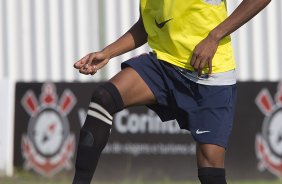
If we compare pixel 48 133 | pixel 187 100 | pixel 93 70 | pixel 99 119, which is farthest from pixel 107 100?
pixel 48 133

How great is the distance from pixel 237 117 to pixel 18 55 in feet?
13.5

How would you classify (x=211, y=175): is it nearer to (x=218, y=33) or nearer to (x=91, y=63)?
(x=218, y=33)

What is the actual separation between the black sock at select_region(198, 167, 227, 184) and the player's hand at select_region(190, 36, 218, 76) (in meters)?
0.55

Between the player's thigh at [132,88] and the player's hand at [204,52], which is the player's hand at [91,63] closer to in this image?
the player's thigh at [132,88]

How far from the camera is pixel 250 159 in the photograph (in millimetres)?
11367

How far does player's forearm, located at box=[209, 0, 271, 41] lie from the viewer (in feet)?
16.9

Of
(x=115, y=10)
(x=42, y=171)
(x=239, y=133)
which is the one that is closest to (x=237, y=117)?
(x=239, y=133)

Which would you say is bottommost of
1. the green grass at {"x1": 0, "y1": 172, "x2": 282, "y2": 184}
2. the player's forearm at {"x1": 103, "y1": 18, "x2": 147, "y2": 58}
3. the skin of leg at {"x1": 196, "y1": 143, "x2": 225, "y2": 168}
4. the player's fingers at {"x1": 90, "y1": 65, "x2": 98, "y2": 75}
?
the green grass at {"x1": 0, "y1": 172, "x2": 282, "y2": 184}

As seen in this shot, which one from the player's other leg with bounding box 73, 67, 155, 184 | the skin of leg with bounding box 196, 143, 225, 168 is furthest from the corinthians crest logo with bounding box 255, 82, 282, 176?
the player's other leg with bounding box 73, 67, 155, 184

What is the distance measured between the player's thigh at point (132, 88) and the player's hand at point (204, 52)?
0.94 ft

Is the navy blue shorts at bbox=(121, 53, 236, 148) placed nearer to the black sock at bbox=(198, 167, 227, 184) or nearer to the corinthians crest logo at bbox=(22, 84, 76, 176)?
the black sock at bbox=(198, 167, 227, 184)

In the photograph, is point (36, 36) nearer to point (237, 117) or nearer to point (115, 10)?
point (115, 10)

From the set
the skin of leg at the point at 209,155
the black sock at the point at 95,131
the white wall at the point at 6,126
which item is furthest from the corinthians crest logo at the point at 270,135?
the black sock at the point at 95,131

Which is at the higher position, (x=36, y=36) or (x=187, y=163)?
(x=36, y=36)
